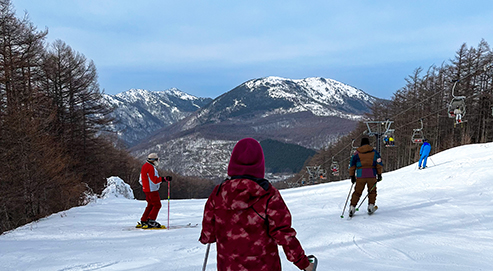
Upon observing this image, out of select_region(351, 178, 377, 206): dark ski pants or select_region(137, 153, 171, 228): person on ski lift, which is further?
select_region(351, 178, 377, 206): dark ski pants

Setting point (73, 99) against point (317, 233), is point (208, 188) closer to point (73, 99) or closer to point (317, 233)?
point (73, 99)

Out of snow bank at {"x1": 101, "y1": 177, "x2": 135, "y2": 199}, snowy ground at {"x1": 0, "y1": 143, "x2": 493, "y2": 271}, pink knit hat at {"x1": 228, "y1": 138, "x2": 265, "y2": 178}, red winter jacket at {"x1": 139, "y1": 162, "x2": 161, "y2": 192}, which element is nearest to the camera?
pink knit hat at {"x1": 228, "y1": 138, "x2": 265, "y2": 178}

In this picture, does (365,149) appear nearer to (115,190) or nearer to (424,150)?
(424,150)

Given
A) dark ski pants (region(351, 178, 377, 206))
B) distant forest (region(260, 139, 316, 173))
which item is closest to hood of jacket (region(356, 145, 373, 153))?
dark ski pants (region(351, 178, 377, 206))

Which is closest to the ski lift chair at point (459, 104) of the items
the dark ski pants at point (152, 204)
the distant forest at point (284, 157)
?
the dark ski pants at point (152, 204)

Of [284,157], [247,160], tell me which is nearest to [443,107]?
[247,160]

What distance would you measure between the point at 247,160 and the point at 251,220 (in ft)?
1.45

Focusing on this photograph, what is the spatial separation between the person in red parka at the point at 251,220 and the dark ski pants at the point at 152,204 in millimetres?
5008

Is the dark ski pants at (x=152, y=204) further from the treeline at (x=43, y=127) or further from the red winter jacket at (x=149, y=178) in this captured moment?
the treeline at (x=43, y=127)

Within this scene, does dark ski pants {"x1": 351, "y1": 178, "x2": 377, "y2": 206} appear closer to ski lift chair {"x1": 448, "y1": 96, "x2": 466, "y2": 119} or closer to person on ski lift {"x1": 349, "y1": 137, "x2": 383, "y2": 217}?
person on ski lift {"x1": 349, "y1": 137, "x2": 383, "y2": 217}

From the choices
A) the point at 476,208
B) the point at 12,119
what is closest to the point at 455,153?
the point at 476,208

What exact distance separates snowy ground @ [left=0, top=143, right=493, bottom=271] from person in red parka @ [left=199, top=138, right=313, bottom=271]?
78.9 inches

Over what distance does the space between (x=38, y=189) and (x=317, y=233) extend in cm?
1107

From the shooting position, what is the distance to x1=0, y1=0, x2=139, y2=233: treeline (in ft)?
38.4
